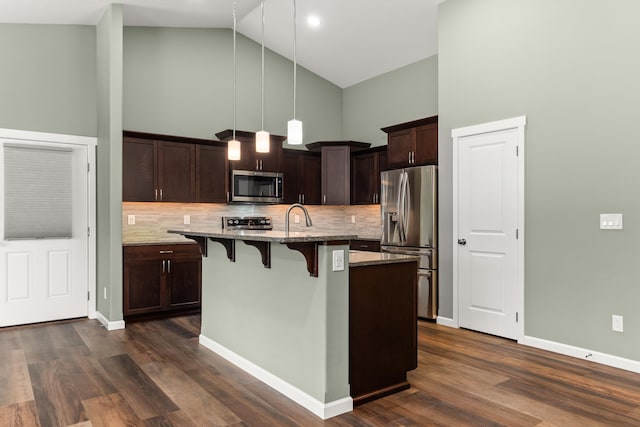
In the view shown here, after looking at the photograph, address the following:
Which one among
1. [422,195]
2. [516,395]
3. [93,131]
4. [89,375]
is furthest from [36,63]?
[516,395]

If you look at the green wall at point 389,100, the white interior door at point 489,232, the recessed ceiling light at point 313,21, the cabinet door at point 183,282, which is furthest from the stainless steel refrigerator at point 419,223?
the cabinet door at point 183,282

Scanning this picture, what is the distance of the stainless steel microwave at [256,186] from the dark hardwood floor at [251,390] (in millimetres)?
2368

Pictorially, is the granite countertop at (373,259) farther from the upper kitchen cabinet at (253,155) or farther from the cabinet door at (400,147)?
the upper kitchen cabinet at (253,155)

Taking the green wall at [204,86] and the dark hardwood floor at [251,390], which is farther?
the green wall at [204,86]

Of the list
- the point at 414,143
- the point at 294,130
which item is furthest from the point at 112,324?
the point at 414,143

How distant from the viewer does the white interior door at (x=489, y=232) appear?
425 centimetres

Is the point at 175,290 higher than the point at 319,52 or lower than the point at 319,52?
lower

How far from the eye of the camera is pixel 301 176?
6.80m

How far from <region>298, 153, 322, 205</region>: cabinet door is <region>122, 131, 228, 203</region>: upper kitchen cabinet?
127 centimetres

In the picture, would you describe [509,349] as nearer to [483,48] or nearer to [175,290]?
[483,48]

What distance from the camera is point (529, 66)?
409cm

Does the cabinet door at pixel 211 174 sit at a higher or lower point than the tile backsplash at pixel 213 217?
higher

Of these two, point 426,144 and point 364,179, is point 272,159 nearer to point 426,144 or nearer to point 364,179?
point 364,179

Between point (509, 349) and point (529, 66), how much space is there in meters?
2.58
